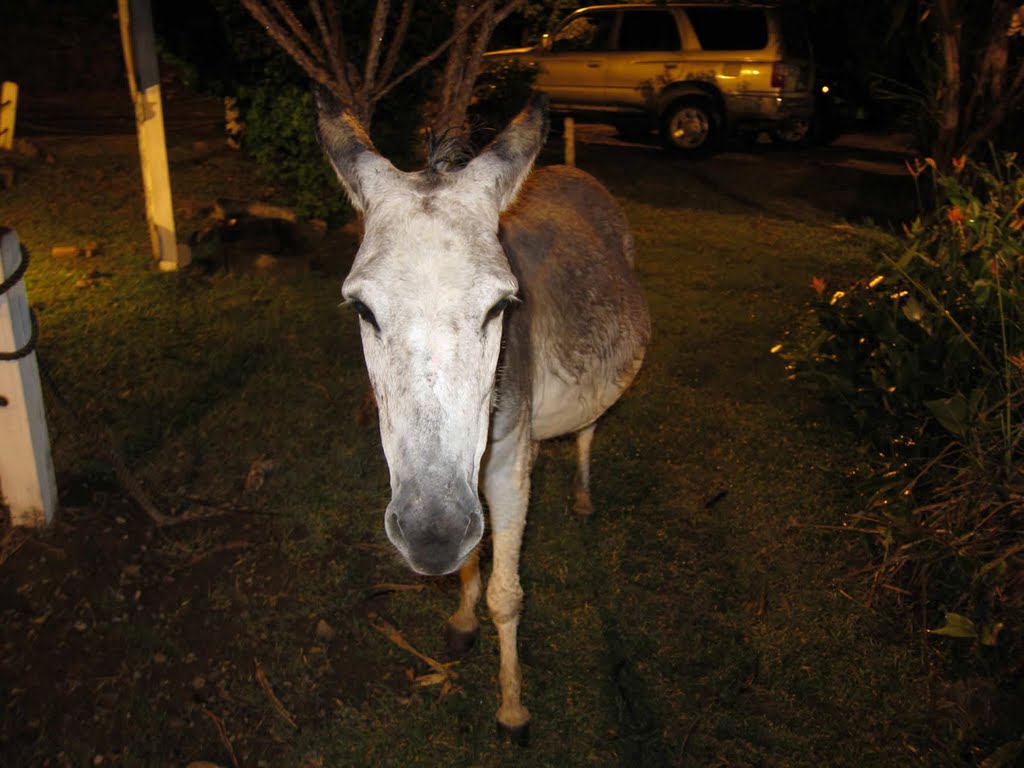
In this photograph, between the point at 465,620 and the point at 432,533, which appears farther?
the point at 465,620

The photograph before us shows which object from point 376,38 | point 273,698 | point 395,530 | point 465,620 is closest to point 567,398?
point 465,620

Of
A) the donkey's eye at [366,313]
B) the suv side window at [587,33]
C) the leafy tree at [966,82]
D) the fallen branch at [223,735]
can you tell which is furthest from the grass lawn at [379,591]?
the suv side window at [587,33]

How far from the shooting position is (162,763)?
10.5 feet

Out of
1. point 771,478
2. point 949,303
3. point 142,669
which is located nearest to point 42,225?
point 142,669

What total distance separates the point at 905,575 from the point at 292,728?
10.8 feet

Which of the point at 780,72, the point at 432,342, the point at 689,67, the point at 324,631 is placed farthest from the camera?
the point at 689,67

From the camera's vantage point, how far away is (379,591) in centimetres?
421

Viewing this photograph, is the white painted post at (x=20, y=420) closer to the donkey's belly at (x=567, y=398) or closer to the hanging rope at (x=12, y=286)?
the hanging rope at (x=12, y=286)

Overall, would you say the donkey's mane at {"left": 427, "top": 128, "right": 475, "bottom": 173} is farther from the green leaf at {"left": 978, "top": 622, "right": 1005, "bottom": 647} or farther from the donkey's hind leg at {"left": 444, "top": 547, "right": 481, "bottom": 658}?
the green leaf at {"left": 978, "top": 622, "right": 1005, "bottom": 647}

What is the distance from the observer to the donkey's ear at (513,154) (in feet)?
8.80

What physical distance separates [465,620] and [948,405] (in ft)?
9.21

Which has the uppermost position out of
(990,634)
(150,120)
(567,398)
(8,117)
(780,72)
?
(150,120)

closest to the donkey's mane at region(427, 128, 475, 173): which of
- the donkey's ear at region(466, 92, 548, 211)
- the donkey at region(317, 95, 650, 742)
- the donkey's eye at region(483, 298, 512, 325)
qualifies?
the donkey at region(317, 95, 650, 742)

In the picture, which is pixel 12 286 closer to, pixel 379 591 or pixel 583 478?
pixel 379 591
